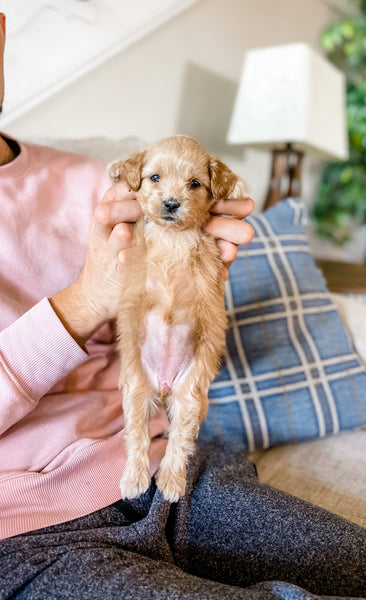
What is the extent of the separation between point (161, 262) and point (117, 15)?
4.63 feet

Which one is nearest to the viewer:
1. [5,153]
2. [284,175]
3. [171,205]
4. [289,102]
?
[171,205]

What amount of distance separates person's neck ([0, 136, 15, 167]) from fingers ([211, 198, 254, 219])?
19.4 inches

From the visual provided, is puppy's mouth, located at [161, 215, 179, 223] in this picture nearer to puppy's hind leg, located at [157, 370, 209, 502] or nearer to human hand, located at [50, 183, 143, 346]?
human hand, located at [50, 183, 143, 346]

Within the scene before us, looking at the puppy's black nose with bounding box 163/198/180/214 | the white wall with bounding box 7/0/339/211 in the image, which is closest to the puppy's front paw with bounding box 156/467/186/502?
the puppy's black nose with bounding box 163/198/180/214

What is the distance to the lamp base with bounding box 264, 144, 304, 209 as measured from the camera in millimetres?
2211

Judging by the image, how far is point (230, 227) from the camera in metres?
0.76

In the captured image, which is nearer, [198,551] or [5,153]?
[198,551]

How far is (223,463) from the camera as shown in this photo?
3.01ft

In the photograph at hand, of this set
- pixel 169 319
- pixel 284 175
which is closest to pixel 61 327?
pixel 169 319

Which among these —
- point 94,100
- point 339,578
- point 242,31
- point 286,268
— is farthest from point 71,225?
point 242,31

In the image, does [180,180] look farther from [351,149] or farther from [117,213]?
[351,149]

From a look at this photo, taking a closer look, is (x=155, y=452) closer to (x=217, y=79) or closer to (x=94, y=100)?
(x=94, y=100)

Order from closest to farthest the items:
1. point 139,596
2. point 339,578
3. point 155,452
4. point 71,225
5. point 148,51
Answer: point 139,596, point 339,578, point 155,452, point 71,225, point 148,51

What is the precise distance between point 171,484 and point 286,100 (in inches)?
66.2
